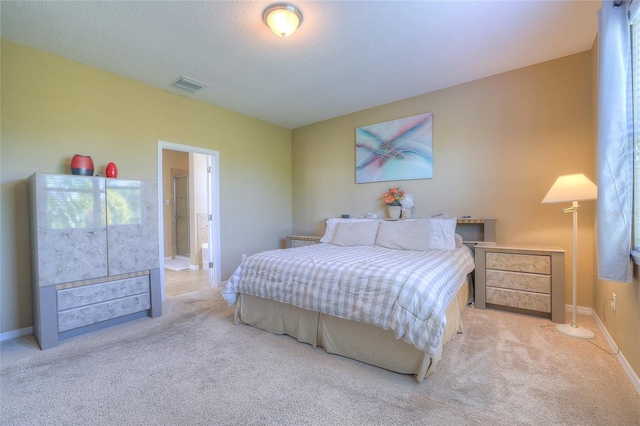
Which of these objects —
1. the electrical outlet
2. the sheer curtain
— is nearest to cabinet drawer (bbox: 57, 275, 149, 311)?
the sheer curtain

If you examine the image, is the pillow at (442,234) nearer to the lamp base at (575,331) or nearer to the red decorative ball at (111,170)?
the lamp base at (575,331)

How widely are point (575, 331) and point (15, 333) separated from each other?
506cm

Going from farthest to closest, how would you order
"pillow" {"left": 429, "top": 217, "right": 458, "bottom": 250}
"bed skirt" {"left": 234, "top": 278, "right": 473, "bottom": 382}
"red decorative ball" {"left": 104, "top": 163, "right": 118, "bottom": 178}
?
"pillow" {"left": 429, "top": 217, "right": 458, "bottom": 250} → "red decorative ball" {"left": 104, "top": 163, "right": 118, "bottom": 178} → "bed skirt" {"left": 234, "top": 278, "right": 473, "bottom": 382}

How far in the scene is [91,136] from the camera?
9.77ft

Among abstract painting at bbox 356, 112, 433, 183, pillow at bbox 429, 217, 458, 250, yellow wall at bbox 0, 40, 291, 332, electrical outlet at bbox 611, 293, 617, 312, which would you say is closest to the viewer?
electrical outlet at bbox 611, 293, 617, 312

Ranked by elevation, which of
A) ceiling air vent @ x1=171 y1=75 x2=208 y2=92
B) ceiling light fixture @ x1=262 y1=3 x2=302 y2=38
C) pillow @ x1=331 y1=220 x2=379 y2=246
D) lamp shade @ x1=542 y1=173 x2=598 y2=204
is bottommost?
pillow @ x1=331 y1=220 x2=379 y2=246

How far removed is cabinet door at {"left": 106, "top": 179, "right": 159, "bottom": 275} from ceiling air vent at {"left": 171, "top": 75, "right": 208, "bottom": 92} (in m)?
1.32

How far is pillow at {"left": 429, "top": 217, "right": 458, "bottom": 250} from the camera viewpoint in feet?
9.97

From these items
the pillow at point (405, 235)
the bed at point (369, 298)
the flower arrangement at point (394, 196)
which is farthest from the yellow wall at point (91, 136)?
the pillow at point (405, 235)

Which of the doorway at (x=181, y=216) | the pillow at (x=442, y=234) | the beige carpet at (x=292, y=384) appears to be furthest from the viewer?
the doorway at (x=181, y=216)

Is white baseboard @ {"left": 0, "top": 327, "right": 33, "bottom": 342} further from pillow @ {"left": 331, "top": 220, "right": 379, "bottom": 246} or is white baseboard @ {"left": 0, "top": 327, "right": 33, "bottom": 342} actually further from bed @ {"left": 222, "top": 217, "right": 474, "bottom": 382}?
pillow @ {"left": 331, "top": 220, "right": 379, "bottom": 246}

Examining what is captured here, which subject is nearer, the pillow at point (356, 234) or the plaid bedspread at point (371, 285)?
the plaid bedspread at point (371, 285)

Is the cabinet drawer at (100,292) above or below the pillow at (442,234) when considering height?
below

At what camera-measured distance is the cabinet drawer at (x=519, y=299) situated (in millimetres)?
2709
